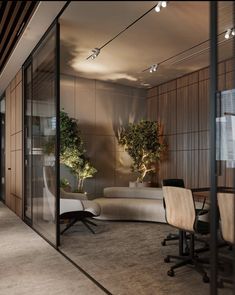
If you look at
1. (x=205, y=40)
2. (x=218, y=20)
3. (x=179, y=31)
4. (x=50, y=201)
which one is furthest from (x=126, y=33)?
(x=218, y=20)

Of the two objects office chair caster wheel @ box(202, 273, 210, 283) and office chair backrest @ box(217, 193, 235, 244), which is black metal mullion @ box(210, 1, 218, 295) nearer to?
office chair backrest @ box(217, 193, 235, 244)

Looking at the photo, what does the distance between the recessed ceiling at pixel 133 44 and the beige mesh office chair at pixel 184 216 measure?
175 centimetres

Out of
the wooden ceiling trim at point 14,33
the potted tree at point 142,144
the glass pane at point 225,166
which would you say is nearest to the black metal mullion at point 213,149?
the glass pane at point 225,166

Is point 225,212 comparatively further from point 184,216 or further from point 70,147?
point 70,147

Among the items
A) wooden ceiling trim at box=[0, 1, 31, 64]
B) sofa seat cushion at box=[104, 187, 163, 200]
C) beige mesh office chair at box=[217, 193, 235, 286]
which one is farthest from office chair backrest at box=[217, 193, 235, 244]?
sofa seat cushion at box=[104, 187, 163, 200]

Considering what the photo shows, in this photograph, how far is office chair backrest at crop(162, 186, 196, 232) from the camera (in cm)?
372

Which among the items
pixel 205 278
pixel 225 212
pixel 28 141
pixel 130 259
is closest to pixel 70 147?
pixel 28 141

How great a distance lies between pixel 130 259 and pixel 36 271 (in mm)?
1227

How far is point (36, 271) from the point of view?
382 cm

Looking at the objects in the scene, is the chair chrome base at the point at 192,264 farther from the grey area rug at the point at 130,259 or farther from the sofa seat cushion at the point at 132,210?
the sofa seat cushion at the point at 132,210

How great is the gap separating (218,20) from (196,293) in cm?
256

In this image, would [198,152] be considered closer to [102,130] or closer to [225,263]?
[102,130]

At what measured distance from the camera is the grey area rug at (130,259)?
3381 mm

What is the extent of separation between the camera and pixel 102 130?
9195 mm
